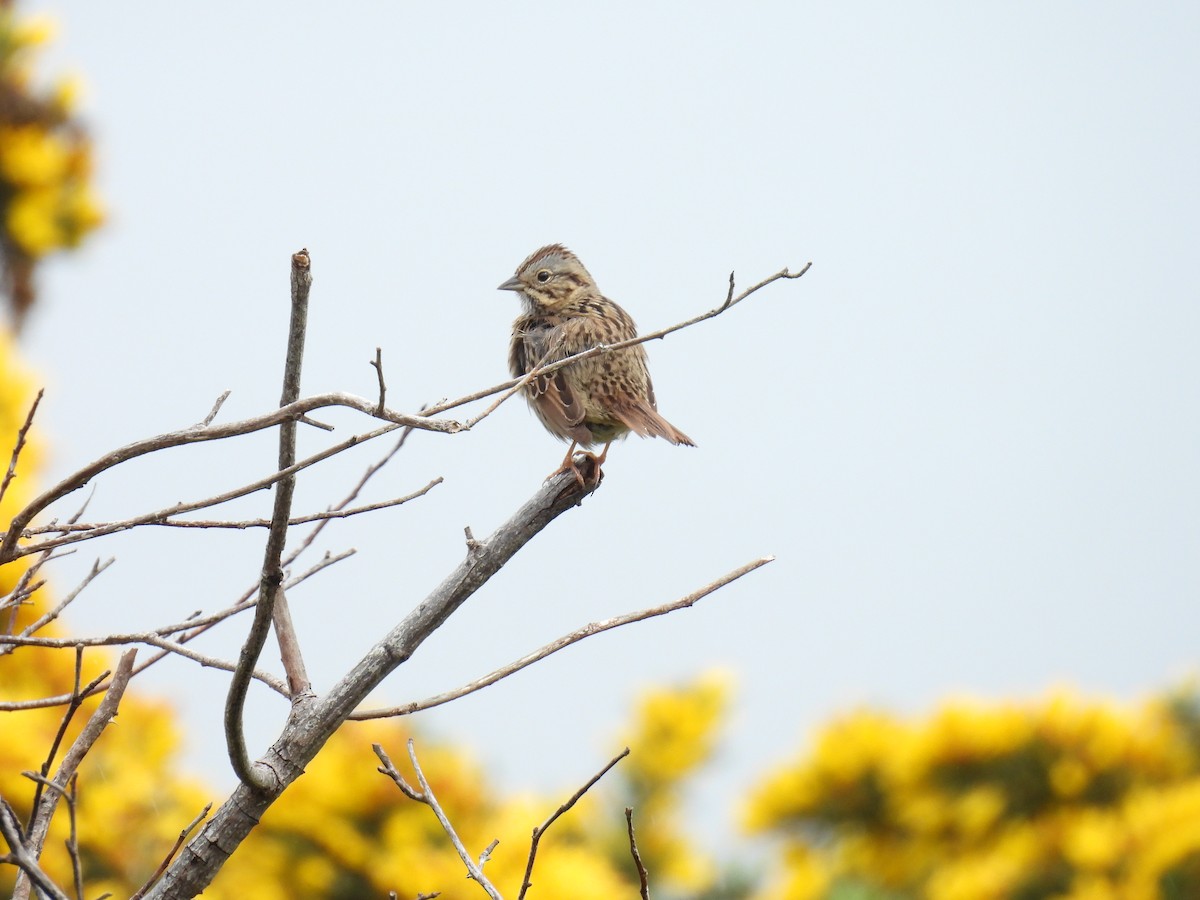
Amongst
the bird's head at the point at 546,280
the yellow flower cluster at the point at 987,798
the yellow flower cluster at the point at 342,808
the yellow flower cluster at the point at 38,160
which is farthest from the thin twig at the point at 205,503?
the yellow flower cluster at the point at 38,160

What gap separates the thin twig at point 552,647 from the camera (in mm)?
1541

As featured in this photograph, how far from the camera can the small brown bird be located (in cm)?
348

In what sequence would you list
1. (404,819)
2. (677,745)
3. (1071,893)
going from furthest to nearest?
1. (677,745)
2. (1071,893)
3. (404,819)

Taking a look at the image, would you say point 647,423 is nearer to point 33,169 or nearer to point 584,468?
point 584,468

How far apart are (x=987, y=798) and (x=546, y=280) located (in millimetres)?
3120

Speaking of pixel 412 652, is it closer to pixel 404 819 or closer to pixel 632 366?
pixel 632 366

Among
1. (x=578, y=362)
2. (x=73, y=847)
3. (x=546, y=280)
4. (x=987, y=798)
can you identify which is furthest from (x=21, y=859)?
(x=987, y=798)

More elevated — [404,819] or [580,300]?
[580,300]

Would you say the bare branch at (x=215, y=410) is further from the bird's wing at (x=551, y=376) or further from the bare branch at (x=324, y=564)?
the bird's wing at (x=551, y=376)

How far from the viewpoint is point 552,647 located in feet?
5.12

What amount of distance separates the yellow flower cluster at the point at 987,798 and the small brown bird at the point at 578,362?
7.09ft

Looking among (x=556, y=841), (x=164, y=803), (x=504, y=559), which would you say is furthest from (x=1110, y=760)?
(x=504, y=559)

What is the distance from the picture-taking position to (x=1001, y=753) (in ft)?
18.9

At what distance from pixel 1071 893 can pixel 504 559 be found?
405cm
